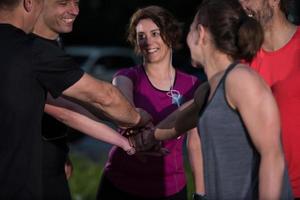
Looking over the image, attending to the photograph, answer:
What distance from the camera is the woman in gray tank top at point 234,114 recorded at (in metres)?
3.59

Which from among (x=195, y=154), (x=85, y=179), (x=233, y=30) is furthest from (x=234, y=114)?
(x=85, y=179)

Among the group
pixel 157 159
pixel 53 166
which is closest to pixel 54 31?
pixel 53 166

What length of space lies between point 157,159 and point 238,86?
1860 mm

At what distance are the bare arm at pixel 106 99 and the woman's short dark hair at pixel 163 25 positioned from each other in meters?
0.96

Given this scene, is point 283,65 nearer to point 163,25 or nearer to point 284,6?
point 284,6

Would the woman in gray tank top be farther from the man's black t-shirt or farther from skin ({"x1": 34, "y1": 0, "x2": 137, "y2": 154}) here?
skin ({"x1": 34, "y1": 0, "x2": 137, "y2": 154})

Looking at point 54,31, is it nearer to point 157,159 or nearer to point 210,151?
point 157,159

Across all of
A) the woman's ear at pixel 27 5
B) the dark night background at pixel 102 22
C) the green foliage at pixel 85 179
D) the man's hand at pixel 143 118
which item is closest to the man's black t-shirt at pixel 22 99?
the woman's ear at pixel 27 5

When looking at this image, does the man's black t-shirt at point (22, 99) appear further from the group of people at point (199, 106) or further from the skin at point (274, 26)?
the skin at point (274, 26)

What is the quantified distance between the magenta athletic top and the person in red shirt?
3.24ft

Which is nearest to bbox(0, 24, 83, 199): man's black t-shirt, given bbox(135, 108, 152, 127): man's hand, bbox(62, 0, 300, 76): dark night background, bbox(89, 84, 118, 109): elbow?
bbox(89, 84, 118, 109): elbow

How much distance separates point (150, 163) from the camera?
5.35 m

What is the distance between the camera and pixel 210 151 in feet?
12.4

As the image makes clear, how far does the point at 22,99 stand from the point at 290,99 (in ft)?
5.02
